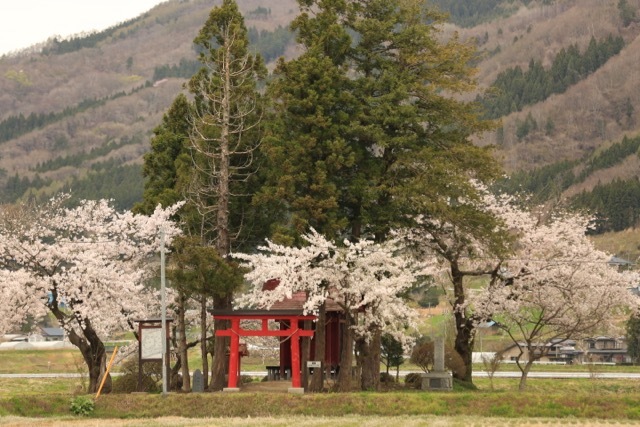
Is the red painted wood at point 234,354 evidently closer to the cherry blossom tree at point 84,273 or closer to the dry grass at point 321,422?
the cherry blossom tree at point 84,273

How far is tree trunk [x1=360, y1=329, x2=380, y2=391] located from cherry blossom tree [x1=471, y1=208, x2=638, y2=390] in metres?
5.76

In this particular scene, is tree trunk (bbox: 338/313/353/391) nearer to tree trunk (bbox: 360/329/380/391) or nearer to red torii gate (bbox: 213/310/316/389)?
tree trunk (bbox: 360/329/380/391)

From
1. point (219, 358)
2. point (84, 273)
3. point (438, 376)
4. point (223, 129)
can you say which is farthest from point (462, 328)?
point (84, 273)

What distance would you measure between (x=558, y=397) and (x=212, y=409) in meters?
12.8

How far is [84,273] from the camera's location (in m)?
45.4

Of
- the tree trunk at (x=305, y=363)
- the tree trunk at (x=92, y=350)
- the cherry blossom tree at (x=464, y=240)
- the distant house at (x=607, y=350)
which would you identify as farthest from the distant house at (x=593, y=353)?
the tree trunk at (x=92, y=350)

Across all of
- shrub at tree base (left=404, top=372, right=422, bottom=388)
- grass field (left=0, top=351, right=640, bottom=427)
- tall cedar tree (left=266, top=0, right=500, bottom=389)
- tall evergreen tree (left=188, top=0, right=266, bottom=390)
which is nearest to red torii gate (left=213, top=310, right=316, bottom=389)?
grass field (left=0, top=351, right=640, bottom=427)

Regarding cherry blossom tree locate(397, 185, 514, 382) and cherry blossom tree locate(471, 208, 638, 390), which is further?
cherry blossom tree locate(471, 208, 638, 390)

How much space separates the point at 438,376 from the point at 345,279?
275 inches

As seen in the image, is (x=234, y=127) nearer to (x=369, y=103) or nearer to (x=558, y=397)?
(x=369, y=103)

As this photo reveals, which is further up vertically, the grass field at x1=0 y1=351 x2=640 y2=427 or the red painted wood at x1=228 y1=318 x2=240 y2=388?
Answer: the red painted wood at x1=228 y1=318 x2=240 y2=388

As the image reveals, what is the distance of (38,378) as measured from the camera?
7506cm

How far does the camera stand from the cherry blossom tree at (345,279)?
41406mm

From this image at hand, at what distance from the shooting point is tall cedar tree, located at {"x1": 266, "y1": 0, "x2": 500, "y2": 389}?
42906 mm
